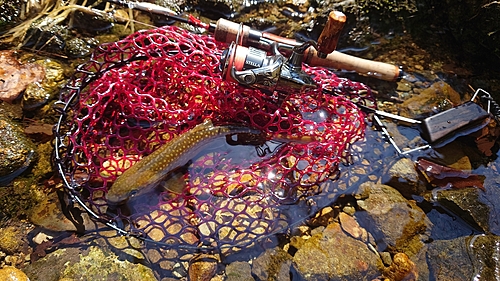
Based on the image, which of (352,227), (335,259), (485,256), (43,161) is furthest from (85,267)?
(485,256)

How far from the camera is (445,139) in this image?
4383mm

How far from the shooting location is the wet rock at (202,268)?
3454 mm

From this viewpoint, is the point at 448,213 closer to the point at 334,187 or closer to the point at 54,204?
the point at 334,187

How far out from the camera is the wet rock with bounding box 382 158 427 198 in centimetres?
410

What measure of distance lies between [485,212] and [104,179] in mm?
3908

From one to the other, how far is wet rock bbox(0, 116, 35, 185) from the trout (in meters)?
1.12

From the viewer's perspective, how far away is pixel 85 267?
129 inches

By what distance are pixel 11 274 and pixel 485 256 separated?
4392 millimetres

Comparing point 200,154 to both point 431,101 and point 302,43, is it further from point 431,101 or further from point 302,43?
point 431,101

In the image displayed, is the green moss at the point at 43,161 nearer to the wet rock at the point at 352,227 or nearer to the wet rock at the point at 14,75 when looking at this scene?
the wet rock at the point at 14,75

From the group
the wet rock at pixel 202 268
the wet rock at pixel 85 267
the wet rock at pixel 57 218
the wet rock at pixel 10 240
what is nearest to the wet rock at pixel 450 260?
the wet rock at pixel 202 268

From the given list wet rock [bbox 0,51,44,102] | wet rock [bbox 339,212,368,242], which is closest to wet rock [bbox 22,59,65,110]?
wet rock [bbox 0,51,44,102]

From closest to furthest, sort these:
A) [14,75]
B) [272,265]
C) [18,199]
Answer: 1. [272,265]
2. [18,199]
3. [14,75]

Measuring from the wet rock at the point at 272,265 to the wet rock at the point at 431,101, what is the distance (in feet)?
8.13
